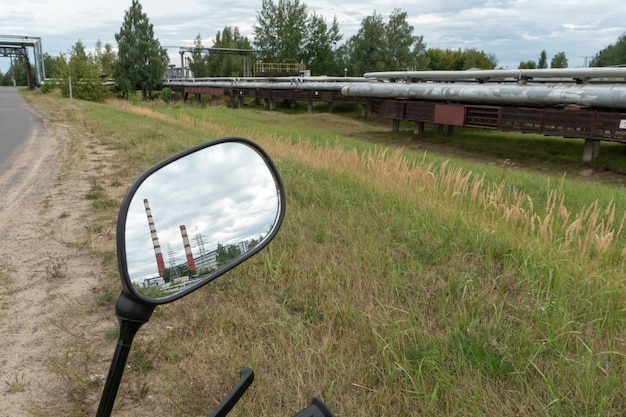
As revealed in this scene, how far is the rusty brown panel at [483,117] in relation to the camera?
58.4ft

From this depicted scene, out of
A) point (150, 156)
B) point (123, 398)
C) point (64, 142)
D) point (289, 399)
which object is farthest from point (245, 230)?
point (64, 142)

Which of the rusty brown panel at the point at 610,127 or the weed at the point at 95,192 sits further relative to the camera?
the rusty brown panel at the point at 610,127

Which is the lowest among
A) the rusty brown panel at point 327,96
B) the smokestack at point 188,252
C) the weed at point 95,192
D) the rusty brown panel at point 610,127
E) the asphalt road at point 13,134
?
the asphalt road at point 13,134

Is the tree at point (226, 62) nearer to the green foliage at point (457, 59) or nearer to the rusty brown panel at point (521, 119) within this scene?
the green foliage at point (457, 59)

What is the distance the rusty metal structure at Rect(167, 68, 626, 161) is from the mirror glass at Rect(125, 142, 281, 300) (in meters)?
15.2

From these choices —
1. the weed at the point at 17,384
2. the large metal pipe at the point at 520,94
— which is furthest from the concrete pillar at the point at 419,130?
the weed at the point at 17,384

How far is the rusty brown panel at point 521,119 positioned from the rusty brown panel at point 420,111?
3545 millimetres

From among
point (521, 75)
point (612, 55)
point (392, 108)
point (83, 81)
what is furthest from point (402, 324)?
point (612, 55)

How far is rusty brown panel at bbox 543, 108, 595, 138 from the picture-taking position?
589 inches

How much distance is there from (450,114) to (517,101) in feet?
10.7

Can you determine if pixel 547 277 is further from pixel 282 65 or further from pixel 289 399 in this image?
pixel 282 65

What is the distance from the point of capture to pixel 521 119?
1689cm

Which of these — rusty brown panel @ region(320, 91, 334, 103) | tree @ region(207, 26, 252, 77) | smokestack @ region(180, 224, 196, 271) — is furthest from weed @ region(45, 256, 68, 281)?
tree @ region(207, 26, 252, 77)

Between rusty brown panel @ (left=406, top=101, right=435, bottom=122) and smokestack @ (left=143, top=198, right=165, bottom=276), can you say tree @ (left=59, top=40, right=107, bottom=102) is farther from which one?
smokestack @ (left=143, top=198, right=165, bottom=276)
